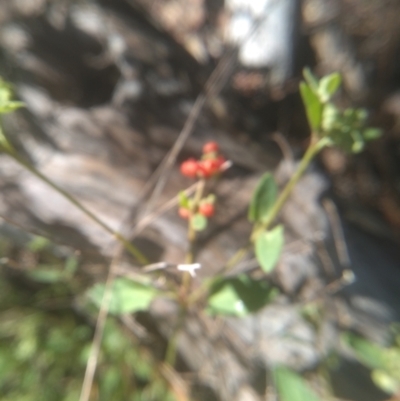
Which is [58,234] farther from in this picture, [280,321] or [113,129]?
[280,321]

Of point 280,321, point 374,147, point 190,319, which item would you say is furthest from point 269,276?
point 374,147

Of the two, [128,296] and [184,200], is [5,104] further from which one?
[128,296]

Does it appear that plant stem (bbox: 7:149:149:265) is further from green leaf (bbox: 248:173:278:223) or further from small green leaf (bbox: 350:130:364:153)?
small green leaf (bbox: 350:130:364:153)

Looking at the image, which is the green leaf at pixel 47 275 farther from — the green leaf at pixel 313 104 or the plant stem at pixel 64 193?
the green leaf at pixel 313 104

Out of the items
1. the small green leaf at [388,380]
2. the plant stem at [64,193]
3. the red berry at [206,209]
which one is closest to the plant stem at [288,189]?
the red berry at [206,209]

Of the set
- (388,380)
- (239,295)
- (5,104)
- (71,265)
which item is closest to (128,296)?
(239,295)

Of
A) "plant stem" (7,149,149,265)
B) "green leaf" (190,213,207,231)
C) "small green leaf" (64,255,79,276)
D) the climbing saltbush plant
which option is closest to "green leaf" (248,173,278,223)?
the climbing saltbush plant
